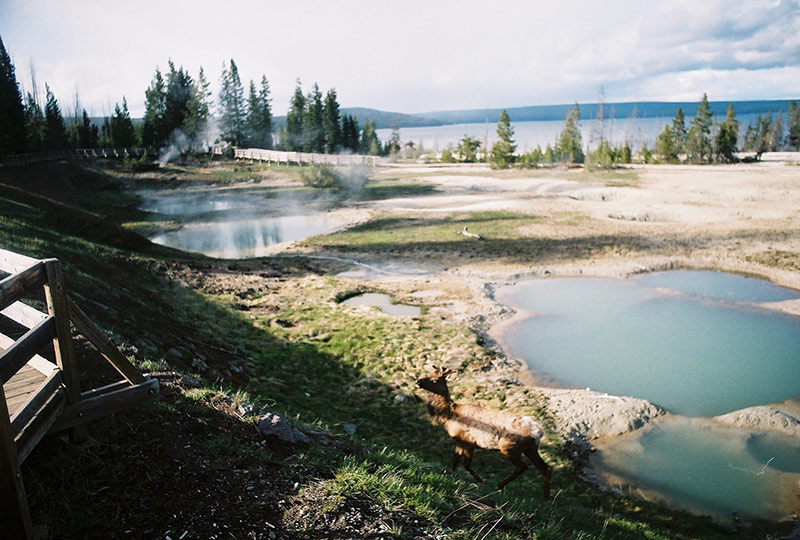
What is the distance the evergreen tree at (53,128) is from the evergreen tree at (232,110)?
23.9 m

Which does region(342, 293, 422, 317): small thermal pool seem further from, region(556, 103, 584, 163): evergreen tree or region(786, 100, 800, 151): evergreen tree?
region(786, 100, 800, 151): evergreen tree

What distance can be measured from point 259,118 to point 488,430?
9287 cm

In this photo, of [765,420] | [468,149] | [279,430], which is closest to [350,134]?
[468,149]

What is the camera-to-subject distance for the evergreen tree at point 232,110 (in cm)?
8994

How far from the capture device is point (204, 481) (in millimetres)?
5027

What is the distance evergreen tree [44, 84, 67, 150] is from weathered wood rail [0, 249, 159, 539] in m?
74.6

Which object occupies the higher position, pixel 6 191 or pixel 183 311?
pixel 6 191

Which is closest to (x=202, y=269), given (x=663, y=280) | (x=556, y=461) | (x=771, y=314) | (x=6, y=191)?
(x=6, y=191)

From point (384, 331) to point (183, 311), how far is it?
550cm

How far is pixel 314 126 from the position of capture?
87.8m

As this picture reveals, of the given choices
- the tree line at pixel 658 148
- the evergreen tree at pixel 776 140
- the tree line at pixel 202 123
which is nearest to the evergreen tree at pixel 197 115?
the tree line at pixel 202 123

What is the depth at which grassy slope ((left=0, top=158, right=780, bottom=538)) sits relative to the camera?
4.75m

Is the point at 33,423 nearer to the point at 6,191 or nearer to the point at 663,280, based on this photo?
the point at 663,280

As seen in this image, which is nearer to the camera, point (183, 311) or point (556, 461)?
point (556, 461)
